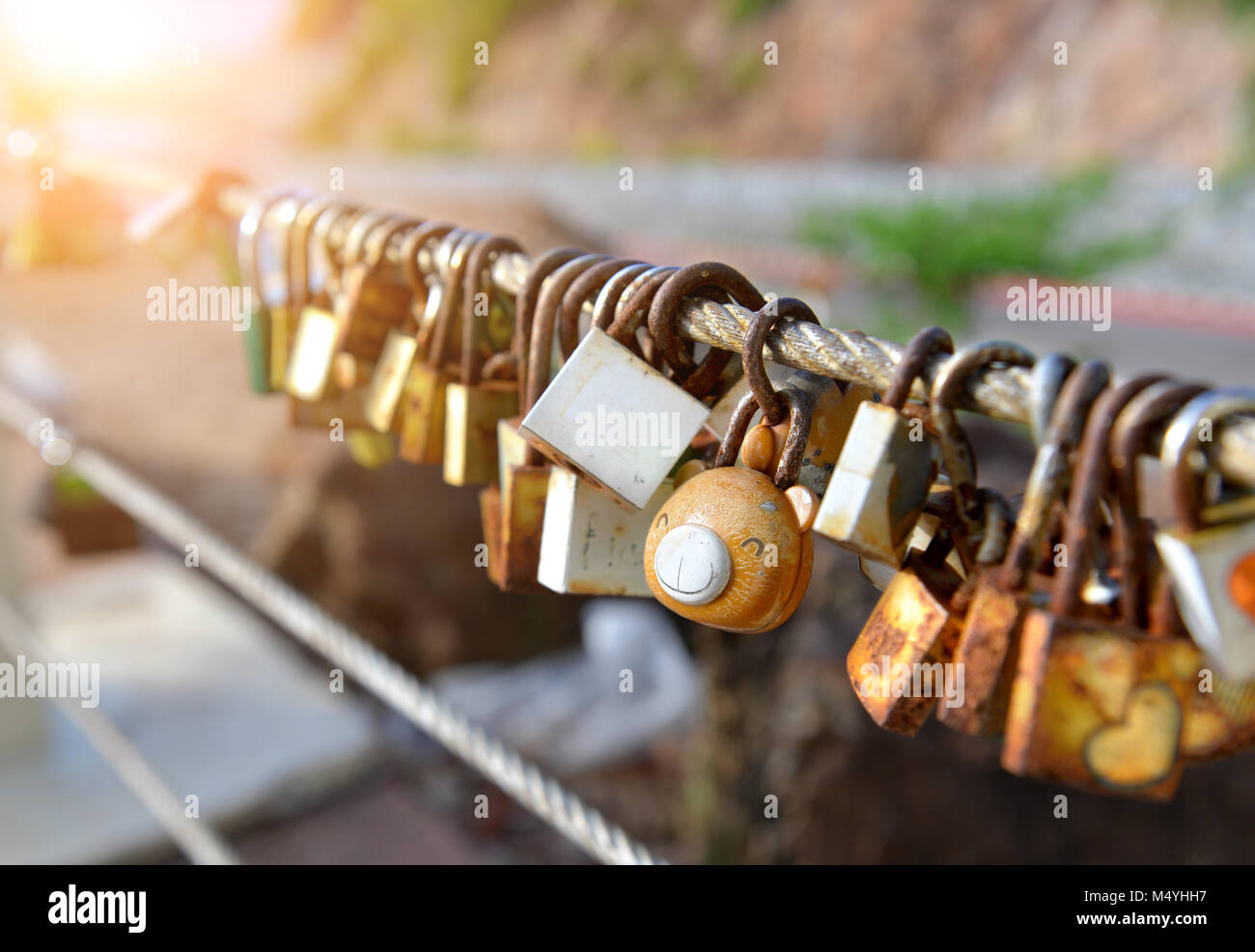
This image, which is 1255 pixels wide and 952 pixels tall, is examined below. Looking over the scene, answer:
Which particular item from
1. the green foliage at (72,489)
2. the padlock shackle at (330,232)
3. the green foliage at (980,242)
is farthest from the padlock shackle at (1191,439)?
the green foliage at (980,242)

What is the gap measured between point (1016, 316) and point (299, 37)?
110ft

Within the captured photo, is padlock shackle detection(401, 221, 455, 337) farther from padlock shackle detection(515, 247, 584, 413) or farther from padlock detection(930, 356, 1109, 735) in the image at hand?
padlock detection(930, 356, 1109, 735)

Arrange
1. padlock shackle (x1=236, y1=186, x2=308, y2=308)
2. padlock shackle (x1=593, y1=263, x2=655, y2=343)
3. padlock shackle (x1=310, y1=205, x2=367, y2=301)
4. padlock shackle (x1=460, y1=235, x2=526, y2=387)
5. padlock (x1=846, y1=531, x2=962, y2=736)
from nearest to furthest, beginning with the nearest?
padlock (x1=846, y1=531, x2=962, y2=736) < padlock shackle (x1=593, y1=263, x2=655, y2=343) < padlock shackle (x1=460, y1=235, x2=526, y2=387) < padlock shackle (x1=310, y1=205, x2=367, y2=301) < padlock shackle (x1=236, y1=186, x2=308, y2=308)

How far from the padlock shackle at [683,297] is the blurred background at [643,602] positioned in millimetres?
1101

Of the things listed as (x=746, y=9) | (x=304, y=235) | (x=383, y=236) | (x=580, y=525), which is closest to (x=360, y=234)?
(x=383, y=236)

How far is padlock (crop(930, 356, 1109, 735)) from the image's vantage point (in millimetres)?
445

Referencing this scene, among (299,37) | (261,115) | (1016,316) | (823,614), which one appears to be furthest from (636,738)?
(299,37)

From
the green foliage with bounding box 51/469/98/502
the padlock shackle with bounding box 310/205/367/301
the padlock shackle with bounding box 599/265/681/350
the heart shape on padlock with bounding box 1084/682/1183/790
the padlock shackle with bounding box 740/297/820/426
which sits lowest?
the heart shape on padlock with bounding box 1084/682/1183/790

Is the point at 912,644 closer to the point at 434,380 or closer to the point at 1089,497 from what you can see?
the point at 1089,497

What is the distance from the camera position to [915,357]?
0.48 metres

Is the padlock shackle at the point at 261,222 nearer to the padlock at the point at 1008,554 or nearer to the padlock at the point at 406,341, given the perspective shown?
the padlock at the point at 406,341

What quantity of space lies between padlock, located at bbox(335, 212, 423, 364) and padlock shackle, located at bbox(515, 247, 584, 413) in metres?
0.22

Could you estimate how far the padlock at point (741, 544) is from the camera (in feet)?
1.83

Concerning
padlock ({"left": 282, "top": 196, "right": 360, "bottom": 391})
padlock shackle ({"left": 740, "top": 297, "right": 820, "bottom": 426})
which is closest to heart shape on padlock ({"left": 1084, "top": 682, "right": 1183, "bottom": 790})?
padlock shackle ({"left": 740, "top": 297, "right": 820, "bottom": 426})
